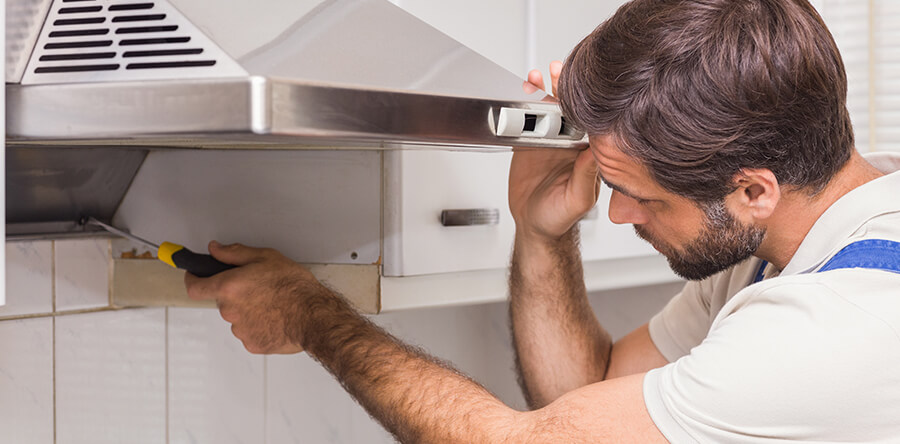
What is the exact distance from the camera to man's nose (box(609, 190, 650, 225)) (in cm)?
100

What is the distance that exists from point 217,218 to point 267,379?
0.43 m

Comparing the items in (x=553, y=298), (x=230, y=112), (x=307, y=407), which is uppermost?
(x=230, y=112)

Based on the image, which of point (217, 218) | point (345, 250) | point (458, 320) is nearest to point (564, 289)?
point (345, 250)

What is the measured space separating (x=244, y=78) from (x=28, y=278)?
2.23 ft

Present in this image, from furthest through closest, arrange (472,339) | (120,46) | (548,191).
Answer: (472,339)
(548,191)
(120,46)

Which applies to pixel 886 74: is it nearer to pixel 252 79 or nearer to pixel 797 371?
pixel 797 371

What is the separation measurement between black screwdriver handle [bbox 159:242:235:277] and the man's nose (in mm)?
A: 451

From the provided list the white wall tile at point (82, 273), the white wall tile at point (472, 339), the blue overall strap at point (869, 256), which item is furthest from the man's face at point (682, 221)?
the white wall tile at point (472, 339)

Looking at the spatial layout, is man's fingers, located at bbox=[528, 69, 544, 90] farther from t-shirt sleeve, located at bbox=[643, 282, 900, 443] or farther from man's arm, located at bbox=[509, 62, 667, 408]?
t-shirt sleeve, located at bbox=[643, 282, 900, 443]

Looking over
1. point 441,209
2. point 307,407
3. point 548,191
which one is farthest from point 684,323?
point 307,407

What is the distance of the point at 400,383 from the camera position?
0.96 m

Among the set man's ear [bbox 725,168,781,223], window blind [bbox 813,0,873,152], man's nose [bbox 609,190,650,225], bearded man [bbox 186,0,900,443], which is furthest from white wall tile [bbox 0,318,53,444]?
window blind [bbox 813,0,873,152]

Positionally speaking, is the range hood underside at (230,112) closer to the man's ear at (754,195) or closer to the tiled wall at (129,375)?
the man's ear at (754,195)

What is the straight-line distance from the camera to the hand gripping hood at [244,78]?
0.64 metres
